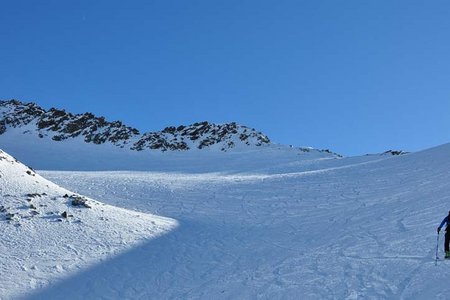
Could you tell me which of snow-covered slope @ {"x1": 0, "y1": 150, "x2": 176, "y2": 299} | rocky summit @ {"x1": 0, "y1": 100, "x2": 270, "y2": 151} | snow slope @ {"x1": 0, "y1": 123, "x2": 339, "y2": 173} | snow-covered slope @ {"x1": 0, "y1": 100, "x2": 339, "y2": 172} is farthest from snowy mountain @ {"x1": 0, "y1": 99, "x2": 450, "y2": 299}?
rocky summit @ {"x1": 0, "y1": 100, "x2": 270, "y2": 151}

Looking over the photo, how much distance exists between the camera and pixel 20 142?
62031mm

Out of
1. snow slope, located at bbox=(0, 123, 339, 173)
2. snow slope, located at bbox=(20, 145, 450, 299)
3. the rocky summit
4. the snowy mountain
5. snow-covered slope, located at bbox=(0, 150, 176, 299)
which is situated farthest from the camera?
the rocky summit

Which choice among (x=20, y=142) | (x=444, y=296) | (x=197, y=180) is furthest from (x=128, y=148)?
(x=444, y=296)

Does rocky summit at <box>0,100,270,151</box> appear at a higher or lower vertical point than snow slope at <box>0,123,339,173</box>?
higher

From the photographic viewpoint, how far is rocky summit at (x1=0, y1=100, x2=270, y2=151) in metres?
64.2

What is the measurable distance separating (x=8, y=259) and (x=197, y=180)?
20.6m

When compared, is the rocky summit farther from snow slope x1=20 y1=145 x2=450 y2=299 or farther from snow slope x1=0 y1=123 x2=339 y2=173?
snow slope x1=20 y1=145 x2=450 y2=299

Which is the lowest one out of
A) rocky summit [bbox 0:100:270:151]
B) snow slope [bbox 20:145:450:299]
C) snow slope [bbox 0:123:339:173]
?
snow slope [bbox 20:145:450:299]

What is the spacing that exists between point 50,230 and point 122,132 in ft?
167

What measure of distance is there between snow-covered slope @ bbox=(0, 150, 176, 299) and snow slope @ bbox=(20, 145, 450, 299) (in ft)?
2.40

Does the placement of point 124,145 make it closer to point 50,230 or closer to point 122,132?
point 122,132

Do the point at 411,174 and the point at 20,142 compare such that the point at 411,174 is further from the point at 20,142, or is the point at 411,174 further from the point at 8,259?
the point at 20,142

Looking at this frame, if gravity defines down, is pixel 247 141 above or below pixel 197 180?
above

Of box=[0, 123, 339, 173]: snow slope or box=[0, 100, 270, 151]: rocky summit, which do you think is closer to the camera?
box=[0, 123, 339, 173]: snow slope
